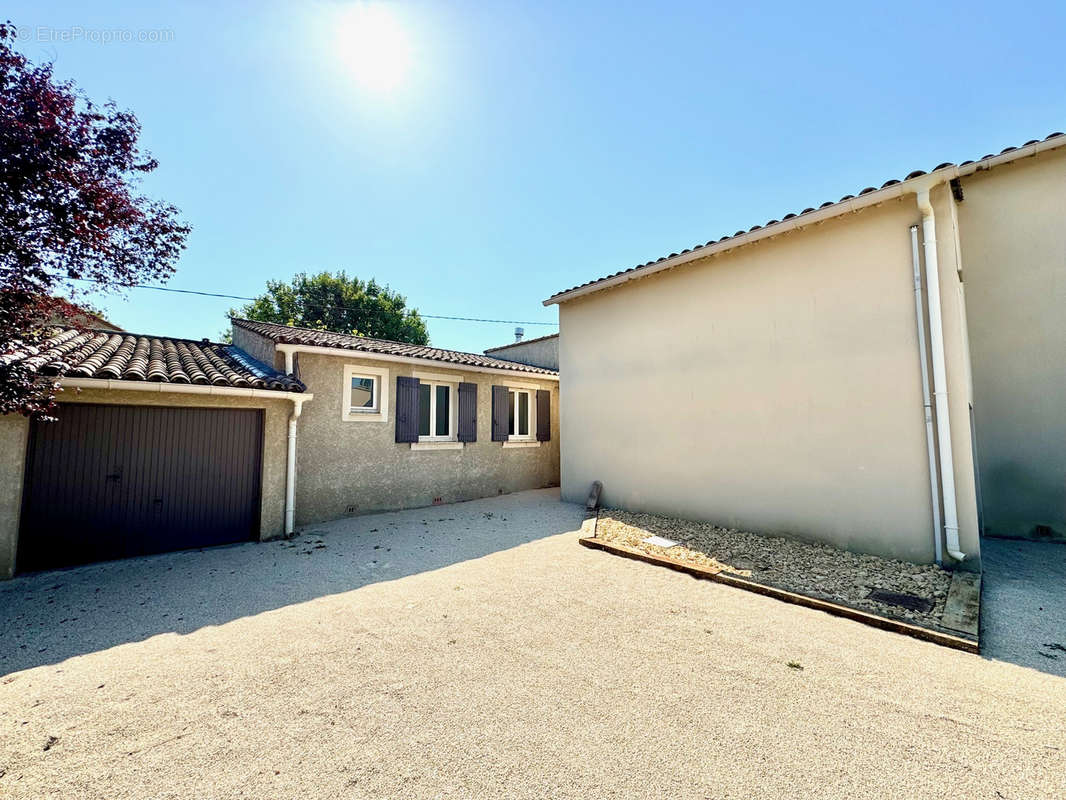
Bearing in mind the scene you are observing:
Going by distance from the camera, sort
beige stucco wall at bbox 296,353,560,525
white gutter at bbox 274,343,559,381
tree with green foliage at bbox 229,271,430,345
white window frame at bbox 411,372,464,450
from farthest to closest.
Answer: tree with green foliage at bbox 229,271,430,345, white window frame at bbox 411,372,464,450, beige stucco wall at bbox 296,353,560,525, white gutter at bbox 274,343,559,381

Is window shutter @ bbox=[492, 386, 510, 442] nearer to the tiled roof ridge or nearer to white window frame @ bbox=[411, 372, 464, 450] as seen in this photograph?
white window frame @ bbox=[411, 372, 464, 450]

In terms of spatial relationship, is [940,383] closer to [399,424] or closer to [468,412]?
[468,412]

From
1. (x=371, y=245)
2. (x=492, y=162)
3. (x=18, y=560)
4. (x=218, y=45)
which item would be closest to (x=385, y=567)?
(x=18, y=560)

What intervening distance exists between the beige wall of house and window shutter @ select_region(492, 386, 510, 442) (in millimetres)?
4897

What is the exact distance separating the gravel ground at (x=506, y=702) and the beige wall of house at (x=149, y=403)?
1.01m

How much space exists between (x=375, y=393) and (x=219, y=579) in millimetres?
4584

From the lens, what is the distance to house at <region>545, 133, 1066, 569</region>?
5.48 meters

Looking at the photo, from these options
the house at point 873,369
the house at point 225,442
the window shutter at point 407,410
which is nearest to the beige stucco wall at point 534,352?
the house at point 225,442

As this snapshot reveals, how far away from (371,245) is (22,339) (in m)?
10.2

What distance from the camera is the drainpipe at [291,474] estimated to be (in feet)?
23.7

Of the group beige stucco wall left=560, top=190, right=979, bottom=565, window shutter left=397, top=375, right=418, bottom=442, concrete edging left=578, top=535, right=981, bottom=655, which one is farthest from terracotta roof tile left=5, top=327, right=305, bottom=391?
beige stucco wall left=560, top=190, right=979, bottom=565

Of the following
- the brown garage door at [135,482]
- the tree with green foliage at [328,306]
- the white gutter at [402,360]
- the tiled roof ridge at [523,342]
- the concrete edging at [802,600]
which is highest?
the tree with green foliage at [328,306]

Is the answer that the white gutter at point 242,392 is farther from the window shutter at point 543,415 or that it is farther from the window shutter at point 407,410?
the window shutter at point 543,415

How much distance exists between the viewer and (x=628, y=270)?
845 centimetres
